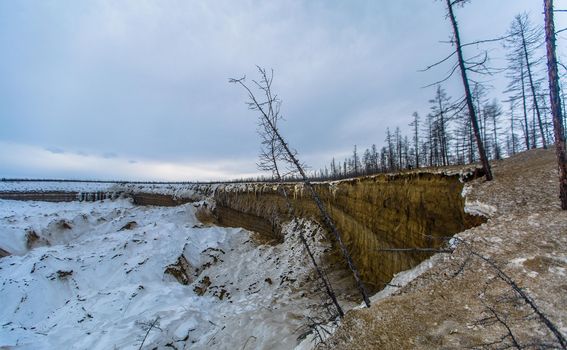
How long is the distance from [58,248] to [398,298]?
71.4ft

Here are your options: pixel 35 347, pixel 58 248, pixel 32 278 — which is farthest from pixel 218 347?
pixel 58 248

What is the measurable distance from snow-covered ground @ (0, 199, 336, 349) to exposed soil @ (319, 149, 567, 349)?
12.0ft

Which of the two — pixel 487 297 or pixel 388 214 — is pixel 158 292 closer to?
pixel 388 214

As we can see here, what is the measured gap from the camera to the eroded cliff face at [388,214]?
9.23 meters

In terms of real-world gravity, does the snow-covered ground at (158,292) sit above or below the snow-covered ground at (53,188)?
below

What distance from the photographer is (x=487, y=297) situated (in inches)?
201

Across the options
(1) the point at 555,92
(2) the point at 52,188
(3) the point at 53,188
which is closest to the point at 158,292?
(1) the point at 555,92

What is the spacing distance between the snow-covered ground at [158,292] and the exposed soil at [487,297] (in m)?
3.64

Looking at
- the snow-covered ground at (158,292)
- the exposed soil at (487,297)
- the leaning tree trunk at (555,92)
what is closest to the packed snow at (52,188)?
the snow-covered ground at (158,292)

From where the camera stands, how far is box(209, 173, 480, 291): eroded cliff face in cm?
923

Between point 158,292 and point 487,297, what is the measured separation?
1403 cm

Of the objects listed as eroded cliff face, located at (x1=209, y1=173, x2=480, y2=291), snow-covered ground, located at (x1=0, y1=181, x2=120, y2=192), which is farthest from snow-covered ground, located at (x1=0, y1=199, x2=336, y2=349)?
snow-covered ground, located at (x1=0, y1=181, x2=120, y2=192)

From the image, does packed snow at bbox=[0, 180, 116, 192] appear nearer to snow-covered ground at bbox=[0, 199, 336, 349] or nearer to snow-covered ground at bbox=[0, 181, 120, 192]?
snow-covered ground at bbox=[0, 181, 120, 192]

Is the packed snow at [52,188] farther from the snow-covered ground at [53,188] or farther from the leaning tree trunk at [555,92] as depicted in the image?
the leaning tree trunk at [555,92]
